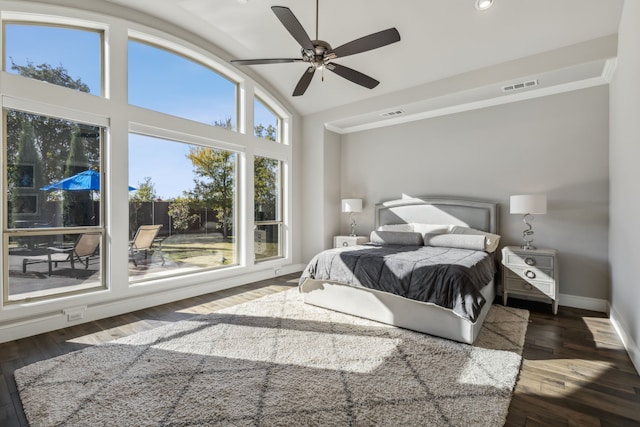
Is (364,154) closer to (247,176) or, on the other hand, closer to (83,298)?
(247,176)

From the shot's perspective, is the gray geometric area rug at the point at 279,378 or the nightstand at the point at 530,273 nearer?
the gray geometric area rug at the point at 279,378

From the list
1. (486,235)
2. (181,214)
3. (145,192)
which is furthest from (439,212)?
(145,192)

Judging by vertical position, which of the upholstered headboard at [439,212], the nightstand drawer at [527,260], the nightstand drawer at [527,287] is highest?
the upholstered headboard at [439,212]

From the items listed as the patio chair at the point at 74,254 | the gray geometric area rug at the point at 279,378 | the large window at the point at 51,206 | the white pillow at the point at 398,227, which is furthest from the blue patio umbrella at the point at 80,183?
the white pillow at the point at 398,227

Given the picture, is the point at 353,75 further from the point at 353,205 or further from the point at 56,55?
the point at 56,55

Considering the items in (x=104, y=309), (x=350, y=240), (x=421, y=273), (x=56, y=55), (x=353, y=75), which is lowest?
(x=104, y=309)

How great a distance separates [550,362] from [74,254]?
188 inches

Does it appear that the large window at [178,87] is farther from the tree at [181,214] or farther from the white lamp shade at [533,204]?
the white lamp shade at [533,204]

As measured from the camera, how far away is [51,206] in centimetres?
328

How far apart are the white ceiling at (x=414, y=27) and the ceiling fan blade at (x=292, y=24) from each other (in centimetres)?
123

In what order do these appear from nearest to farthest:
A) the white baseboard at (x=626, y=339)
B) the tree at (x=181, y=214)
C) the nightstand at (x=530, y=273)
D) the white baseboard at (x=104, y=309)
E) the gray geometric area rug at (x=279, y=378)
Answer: the gray geometric area rug at (x=279, y=378), the white baseboard at (x=626, y=339), the white baseboard at (x=104, y=309), the nightstand at (x=530, y=273), the tree at (x=181, y=214)

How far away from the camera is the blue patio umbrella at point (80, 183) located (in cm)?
333

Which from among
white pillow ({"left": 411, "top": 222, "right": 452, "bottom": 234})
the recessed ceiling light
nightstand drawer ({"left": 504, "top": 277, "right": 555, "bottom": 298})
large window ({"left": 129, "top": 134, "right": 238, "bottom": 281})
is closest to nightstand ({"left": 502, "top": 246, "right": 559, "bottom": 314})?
nightstand drawer ({"left": 504, "top": 277, "right": 555, "bottom": 298})

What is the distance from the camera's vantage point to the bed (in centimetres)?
289
